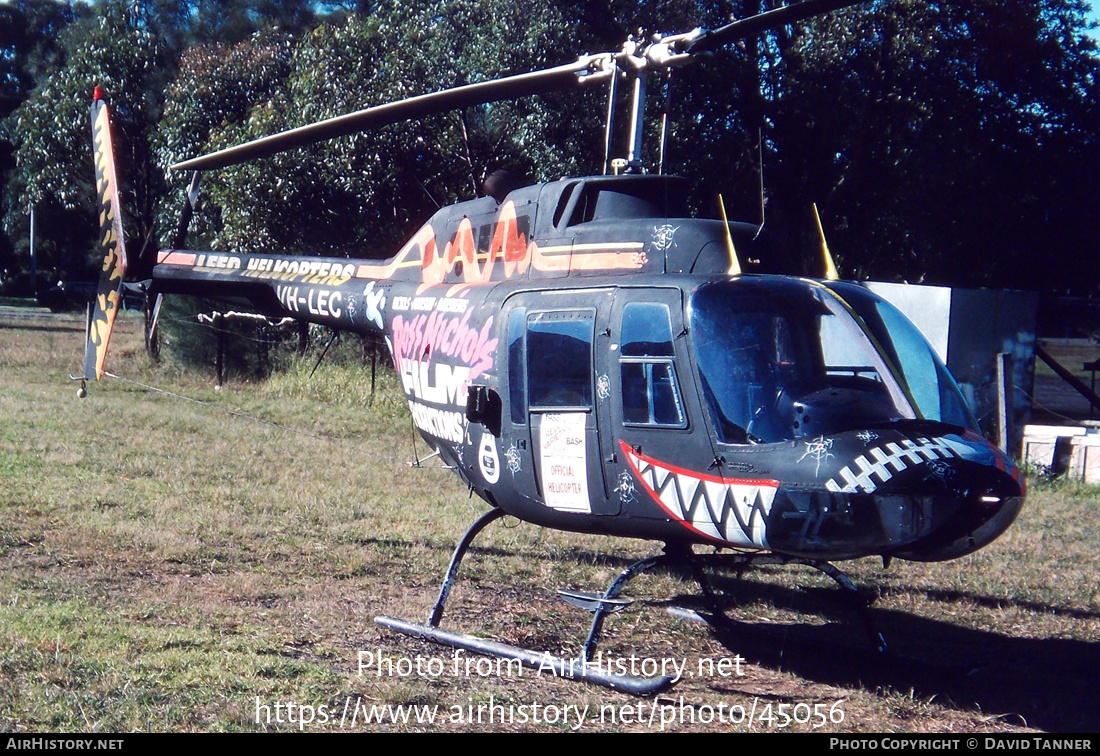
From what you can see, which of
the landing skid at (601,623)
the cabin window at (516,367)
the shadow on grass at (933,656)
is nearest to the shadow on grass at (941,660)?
the shadow on grass at (933,656)

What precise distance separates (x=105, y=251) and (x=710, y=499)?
656 centimetres

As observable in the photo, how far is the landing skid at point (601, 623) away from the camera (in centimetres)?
525

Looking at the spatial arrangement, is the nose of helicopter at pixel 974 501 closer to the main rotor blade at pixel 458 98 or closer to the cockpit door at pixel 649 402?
the cockpit door at pixel 649 402

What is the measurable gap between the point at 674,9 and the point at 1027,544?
8.78m

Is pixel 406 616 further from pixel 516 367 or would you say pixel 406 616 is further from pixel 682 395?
pixel 682 395

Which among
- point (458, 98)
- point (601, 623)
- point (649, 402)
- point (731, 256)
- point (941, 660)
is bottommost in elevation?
point (941, 660)

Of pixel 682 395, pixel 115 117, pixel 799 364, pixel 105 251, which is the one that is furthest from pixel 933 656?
pixel 115 117

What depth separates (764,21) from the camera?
5.04 metres

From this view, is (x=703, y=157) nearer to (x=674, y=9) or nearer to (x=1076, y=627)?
(x=674, y=9)

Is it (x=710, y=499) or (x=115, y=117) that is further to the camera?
(x=115, y=117)

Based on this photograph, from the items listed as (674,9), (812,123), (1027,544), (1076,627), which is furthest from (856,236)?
(1076,627)

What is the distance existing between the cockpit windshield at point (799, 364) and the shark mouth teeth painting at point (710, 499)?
23 cm

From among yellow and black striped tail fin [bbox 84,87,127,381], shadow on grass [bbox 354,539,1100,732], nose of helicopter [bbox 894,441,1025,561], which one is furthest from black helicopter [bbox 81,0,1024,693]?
yellow and black striped tail fin [bbox 84,87,127,381]

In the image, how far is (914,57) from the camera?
13.9 m
